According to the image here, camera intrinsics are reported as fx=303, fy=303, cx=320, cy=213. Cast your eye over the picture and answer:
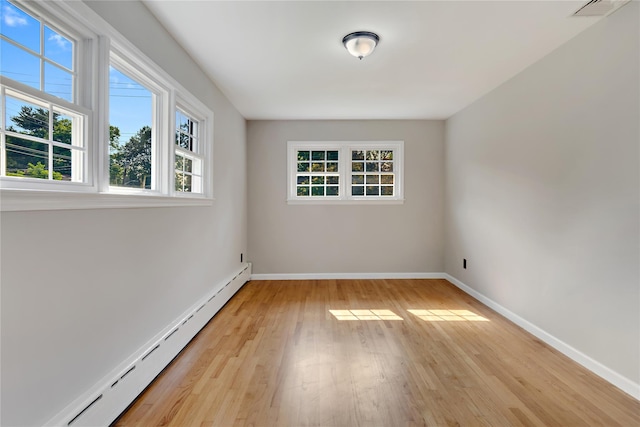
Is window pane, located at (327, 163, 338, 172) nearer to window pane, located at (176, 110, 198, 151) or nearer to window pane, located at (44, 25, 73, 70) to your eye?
window pane, located at (176, 110, 198, 151)

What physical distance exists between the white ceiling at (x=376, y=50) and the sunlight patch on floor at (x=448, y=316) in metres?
2.49

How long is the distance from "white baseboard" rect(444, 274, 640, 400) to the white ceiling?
95.0 inches

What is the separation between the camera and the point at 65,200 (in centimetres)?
132

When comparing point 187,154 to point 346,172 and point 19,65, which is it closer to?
point 19,65

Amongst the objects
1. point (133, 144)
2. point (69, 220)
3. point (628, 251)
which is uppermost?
point (133, 144)

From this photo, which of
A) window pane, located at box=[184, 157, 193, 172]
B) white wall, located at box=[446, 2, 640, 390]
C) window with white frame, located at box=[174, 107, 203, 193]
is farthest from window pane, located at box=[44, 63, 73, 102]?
white wall, located at box=[446, 2, 640, 390]

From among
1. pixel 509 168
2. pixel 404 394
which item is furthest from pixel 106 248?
pixel 509 168

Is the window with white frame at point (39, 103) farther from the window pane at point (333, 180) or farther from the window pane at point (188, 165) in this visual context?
the window pane at point (333, 180)

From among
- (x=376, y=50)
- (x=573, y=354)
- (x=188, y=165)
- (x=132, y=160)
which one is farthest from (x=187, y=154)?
(x=573, y=354)

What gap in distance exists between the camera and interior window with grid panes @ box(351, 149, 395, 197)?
4.86 meters

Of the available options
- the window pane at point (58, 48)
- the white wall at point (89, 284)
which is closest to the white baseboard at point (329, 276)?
the white wall at point (89, 284)

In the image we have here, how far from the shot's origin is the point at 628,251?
1.96 metres

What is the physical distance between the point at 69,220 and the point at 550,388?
290cm

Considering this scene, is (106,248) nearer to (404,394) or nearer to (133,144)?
(133,144)
